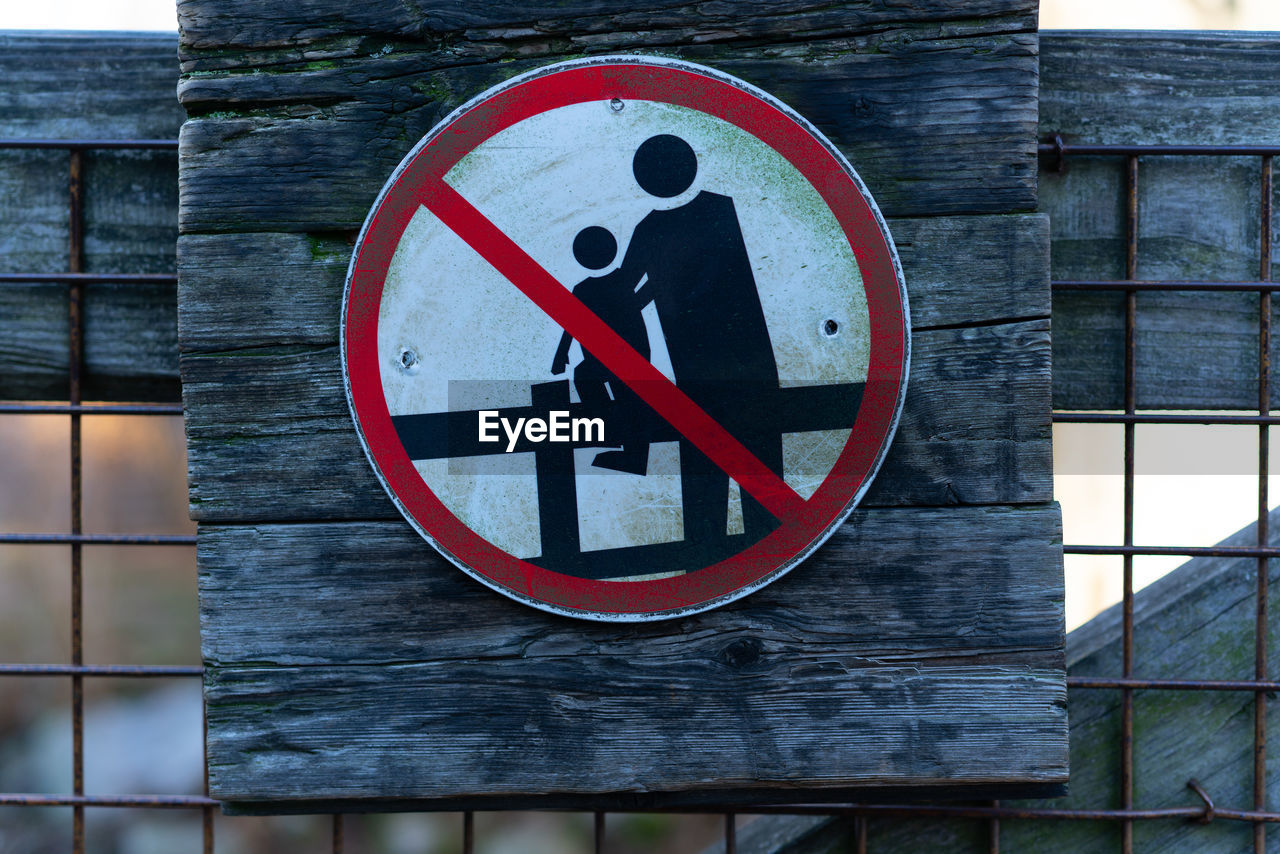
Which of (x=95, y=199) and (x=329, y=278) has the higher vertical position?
(x=95, y=199)

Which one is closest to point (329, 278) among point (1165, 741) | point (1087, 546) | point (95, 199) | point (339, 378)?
point (339, 378)

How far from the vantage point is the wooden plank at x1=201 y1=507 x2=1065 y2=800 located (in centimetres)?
95

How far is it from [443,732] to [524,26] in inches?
30.0

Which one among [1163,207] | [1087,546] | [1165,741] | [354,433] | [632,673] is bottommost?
[1165,741]

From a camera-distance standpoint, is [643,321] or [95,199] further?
[95,199]

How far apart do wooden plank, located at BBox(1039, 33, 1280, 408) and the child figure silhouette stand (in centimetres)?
55

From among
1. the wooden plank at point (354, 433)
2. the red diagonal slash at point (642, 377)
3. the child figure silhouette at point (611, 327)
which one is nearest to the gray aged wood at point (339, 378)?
the wooden plank at point (354, 433)

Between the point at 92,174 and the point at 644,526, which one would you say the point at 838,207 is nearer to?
the point at 644,526

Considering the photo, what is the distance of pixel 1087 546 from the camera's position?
42.9 inches

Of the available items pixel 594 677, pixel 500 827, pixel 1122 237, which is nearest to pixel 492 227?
pixel 594 677

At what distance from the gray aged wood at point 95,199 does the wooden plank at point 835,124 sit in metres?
0.20
